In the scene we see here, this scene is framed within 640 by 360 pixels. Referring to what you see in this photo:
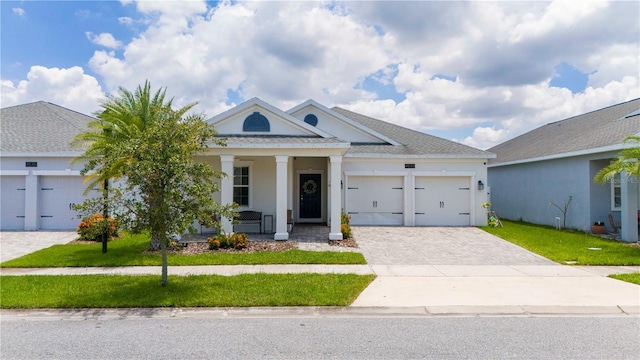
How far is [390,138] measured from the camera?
762 inches

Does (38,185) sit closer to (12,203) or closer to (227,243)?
(12,203)

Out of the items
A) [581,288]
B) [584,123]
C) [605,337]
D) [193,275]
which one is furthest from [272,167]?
[584,123]

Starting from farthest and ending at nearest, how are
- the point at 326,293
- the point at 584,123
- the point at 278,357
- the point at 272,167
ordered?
the point at 584,123, the point at 272,167, the point at 326,293, the point at 278,357

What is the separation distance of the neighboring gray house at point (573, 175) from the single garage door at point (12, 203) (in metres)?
23.6

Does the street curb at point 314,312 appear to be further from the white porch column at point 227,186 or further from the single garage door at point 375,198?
the single garage door at point 375,198

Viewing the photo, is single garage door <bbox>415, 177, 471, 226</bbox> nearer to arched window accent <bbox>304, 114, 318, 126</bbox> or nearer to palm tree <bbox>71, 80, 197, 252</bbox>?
arched window accent <bbox>304, 114, 318, 126</bbox>

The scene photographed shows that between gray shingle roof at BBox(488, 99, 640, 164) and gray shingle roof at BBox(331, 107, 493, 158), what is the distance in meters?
3.84

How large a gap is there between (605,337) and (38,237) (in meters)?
17.5

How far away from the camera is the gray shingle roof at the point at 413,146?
17.5 m

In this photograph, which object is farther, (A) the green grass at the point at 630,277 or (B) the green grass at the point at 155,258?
(B) the green grass at the point at 155,258

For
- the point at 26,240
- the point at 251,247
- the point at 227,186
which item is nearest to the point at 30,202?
the point at 26,240

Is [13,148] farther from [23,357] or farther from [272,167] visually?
[23,357]

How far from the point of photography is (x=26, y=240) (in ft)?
46.0

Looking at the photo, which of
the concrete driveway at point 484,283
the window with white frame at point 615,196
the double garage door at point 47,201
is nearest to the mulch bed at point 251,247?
the concrete driveway at point 484,283
